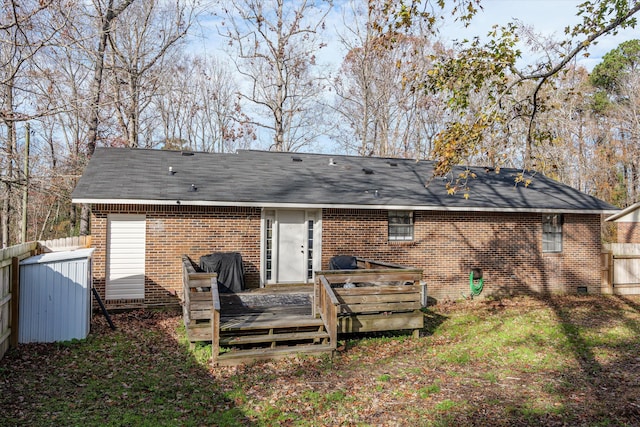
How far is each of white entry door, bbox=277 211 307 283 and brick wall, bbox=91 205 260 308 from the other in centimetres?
82

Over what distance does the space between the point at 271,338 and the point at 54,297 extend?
3.99 metres

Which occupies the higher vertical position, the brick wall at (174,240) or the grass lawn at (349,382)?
the brick wall at (174,240)

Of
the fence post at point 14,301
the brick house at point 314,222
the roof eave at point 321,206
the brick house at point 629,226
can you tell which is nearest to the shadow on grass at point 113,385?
the fence post at point 14,301

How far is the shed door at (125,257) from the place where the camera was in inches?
417

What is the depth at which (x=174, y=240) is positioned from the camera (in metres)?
11.0

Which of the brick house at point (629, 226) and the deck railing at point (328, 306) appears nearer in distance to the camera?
the deck railing at point (328, 306)

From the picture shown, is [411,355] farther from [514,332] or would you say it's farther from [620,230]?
[620,230]

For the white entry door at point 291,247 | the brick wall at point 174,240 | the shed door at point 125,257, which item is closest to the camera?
the brick wall at point 174,240

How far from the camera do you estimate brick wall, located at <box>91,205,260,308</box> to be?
10.5 m

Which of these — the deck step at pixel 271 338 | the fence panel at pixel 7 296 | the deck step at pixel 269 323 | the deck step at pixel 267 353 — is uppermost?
the fence panel at pixel 7 296

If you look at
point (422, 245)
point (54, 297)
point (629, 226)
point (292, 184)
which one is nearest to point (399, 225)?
point (422, 245)

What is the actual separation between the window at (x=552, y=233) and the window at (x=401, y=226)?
15.6ft

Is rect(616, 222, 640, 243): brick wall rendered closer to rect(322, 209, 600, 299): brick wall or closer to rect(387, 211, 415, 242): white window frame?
rect(322, 209, 600, 299): brick wall

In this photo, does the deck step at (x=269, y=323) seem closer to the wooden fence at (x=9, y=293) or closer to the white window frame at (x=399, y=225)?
the wooden fence at (x=9, y=293)
